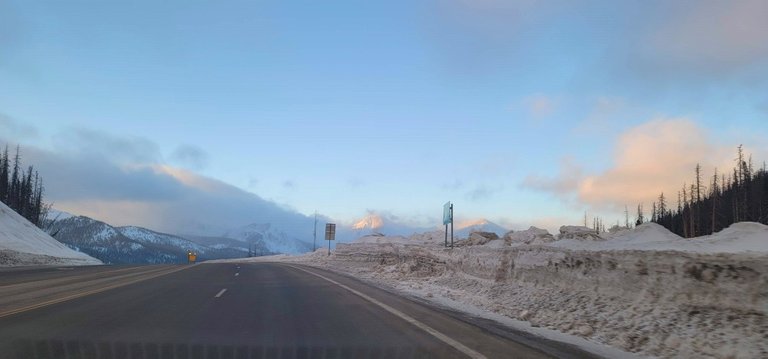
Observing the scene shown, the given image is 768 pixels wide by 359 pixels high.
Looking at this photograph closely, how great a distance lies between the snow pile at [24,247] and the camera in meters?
43.8

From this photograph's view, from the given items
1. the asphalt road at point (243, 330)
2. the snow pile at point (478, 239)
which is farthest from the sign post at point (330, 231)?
the asphalt road at point (243, 330)

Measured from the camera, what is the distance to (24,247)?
173 ft

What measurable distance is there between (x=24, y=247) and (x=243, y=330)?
52992 mm

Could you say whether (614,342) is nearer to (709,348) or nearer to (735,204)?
(709,348)

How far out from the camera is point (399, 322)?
11391 millimetres

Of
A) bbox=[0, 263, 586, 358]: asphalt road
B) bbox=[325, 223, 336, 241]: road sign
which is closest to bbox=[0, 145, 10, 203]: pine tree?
bbox=[325, 223, 336, 241]: road sign

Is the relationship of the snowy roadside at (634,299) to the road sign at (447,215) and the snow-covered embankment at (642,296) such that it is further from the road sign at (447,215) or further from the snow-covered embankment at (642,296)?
the road sign at (447,215)

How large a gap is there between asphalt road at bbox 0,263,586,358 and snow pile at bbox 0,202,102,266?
3456 cm

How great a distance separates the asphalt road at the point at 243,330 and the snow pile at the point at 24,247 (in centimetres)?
3456

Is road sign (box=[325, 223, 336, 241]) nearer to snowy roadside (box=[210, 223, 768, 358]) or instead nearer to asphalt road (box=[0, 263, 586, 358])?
snowy roadside (box=[210, 223, 768, 358])

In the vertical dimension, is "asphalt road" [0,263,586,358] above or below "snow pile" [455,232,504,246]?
below

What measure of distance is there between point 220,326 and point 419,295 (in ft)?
29.2

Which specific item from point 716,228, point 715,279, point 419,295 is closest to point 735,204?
point 716,228

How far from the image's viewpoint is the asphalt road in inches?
323
